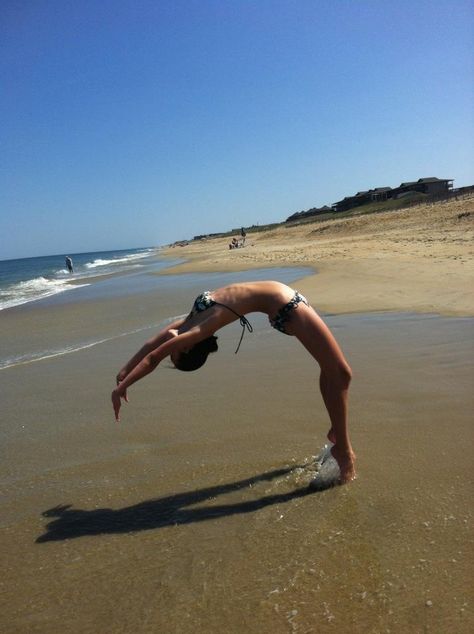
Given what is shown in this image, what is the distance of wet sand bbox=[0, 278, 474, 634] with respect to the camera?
211cm

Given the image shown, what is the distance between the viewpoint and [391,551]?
7.71ft

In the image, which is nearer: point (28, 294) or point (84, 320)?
point (84, 320)

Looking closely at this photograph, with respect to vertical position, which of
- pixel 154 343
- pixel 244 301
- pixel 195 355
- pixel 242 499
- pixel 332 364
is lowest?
pixel 242 499

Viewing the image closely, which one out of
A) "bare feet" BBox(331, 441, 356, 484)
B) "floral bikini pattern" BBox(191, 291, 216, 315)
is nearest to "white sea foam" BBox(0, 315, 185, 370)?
"floral bikini pattern" BBox(191, 291, 216, 315)

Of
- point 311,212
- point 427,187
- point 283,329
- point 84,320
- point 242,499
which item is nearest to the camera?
point 242,499

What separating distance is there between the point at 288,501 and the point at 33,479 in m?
1.93

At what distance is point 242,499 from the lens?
3.00m

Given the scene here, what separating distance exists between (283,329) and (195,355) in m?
0.63

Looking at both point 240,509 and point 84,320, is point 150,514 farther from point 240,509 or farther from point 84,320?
point 84,320

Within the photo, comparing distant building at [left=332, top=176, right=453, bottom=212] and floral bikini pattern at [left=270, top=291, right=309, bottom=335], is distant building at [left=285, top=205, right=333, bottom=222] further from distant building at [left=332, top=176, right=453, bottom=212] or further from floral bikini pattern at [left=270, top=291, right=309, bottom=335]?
floral bikini pattern at [left=270, top=291, right=309, bottom=335]

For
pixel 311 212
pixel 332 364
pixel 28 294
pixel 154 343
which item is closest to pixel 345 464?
pixel 332 364

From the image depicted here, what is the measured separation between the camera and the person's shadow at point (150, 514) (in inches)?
111

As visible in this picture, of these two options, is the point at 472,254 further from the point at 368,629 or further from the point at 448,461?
the point at 368,629

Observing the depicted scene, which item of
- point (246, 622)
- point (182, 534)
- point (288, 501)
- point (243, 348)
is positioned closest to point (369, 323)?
point (243, 348)
